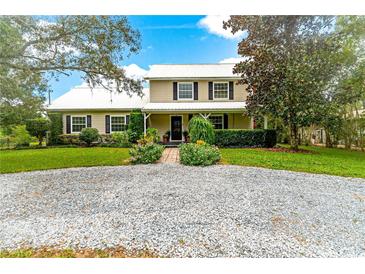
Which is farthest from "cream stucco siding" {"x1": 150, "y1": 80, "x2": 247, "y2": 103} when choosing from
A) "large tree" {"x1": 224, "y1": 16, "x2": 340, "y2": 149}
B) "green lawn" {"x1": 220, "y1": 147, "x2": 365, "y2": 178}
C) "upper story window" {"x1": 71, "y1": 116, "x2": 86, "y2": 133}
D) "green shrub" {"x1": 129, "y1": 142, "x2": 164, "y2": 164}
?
"green shrub" {"x1": 129, "y1": 142, "x2": 164, "y2": 164}

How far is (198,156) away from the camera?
17.9 ft

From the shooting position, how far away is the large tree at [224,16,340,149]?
617 centimetres

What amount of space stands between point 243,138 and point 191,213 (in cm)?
654

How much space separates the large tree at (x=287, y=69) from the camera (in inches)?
243

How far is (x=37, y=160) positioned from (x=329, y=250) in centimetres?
663

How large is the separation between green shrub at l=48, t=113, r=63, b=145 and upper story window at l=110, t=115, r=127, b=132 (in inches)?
69.2

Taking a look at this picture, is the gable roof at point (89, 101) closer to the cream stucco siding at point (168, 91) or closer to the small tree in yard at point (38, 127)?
the small tree in yard at point (38, 127)

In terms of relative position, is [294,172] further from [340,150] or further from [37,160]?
[37,160]

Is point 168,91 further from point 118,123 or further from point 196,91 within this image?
point 118,123

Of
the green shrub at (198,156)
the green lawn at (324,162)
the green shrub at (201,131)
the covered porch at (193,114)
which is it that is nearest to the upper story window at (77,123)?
the covered porch at (193,114)

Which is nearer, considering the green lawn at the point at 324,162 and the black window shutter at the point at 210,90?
the green lawn at the point at 324,162

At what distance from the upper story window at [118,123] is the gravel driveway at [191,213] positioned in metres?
3.92
